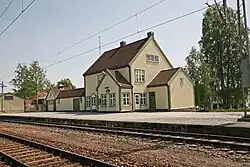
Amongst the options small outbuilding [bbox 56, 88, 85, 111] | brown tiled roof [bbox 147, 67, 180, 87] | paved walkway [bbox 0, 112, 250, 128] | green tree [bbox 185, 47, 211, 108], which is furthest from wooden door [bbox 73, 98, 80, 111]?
paved walkway [bbox 0, 112, 250, 128]

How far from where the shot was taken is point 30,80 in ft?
284

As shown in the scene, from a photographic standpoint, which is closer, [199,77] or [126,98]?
[126,98]

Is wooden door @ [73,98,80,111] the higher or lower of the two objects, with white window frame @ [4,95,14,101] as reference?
lower

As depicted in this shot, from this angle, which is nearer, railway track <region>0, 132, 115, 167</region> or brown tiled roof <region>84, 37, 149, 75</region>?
railway track <region>0, 132, 115, 167</region>

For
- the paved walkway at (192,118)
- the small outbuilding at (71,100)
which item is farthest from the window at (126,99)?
the small outbuilding at (71,100)

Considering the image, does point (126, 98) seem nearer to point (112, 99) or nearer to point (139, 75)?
point (112, 99)

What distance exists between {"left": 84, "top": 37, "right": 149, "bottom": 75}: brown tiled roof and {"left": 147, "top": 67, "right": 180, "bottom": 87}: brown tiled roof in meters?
4.61

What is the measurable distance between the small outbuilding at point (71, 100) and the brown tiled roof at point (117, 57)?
4544 mm

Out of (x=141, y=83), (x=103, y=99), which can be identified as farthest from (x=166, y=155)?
(x=103, y=99)

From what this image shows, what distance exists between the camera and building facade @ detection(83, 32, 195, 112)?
4112 centimetres

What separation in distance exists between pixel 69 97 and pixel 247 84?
4235 centimetres

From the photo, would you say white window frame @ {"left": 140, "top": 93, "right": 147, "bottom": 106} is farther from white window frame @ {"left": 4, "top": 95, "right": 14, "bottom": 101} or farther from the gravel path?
white window frame @ {"left": 4, "top": 95, "right": 14, "bottom": 101}

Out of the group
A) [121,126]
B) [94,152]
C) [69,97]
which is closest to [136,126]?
[121,126]

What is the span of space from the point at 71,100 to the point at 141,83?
17226mm
